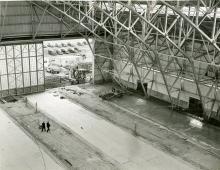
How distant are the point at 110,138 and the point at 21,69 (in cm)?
1415

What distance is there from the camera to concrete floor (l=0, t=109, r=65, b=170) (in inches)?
799

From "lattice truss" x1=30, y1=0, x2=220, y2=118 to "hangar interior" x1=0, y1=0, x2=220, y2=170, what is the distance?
3.7 inches

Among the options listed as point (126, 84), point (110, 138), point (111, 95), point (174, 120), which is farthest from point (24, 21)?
point (174, 120)

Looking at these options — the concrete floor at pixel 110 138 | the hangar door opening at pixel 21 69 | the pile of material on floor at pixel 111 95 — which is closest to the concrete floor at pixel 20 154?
the concrete floor at pixel 110 138

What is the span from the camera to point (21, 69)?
3391cm

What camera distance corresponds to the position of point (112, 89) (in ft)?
118

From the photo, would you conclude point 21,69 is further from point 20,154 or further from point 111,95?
point 20,154

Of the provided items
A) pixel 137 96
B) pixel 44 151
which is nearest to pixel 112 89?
pixel 137 96

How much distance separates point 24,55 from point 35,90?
3.92m

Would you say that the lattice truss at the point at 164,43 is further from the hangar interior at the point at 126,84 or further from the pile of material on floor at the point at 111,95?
the pile of material on floor at the point at 111,95

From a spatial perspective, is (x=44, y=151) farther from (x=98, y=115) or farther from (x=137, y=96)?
(x=137, y=96)

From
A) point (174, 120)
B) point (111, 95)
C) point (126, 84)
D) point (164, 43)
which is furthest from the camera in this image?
point (126, 84)

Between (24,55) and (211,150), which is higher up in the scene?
(24,55)

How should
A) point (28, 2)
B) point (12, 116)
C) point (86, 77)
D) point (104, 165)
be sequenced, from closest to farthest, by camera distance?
point (104, 165), point (12, 116), point (28, 2), point (86, 77)
